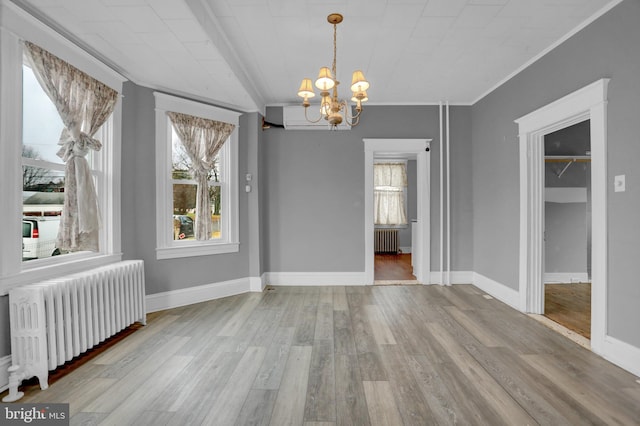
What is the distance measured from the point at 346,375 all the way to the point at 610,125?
9.84 ft

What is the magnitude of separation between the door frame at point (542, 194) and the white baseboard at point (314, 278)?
2.33 metres

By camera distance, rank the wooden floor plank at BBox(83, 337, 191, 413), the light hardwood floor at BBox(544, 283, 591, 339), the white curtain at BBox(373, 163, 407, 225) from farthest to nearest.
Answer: the white curtain at BBox(373, 163, 407, 225) < the light hardwood floor at BBox(544, 283, 591, 339) < the wooden floor plank at BBox(83, 337, 191, 413)

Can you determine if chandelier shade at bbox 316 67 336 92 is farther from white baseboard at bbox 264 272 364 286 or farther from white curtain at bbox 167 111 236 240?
white baseboard at bbox 264 272 364 286

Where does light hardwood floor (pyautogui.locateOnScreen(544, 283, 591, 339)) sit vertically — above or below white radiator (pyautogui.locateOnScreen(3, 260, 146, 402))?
below

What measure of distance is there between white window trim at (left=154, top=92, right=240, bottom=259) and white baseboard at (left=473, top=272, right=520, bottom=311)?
3.74m

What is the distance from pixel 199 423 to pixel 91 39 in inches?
129

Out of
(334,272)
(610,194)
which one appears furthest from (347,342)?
(610,194)

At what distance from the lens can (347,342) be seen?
3068 mm

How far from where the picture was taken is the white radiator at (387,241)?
9.12m

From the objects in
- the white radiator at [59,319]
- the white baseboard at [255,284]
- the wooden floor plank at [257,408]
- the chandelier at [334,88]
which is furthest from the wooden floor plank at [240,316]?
the chandelier at [334,88]

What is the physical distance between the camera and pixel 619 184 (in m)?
2.64

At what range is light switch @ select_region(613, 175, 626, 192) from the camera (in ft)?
8.56

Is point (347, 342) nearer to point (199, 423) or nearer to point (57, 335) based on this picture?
point (199, 423)

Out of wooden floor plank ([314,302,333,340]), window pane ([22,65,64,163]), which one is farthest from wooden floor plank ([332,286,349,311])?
window pane ([22,65,64,163])
